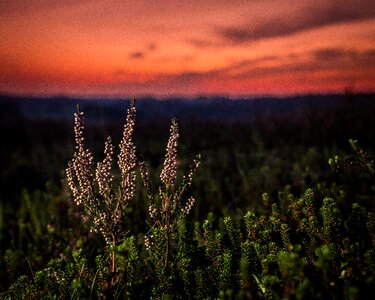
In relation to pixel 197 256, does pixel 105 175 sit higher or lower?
higher

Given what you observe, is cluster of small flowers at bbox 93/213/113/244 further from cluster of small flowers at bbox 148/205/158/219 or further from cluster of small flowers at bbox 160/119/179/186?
cluster of small flowers at bbox 160/119/179/186

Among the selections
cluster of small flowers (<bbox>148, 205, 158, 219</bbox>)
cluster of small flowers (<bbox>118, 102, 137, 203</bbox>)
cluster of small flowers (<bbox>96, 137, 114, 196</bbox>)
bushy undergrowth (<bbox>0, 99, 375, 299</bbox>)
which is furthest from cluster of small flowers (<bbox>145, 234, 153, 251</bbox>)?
cluster of small flowers (<bbox>96, 137, 114, 196</bbox>)

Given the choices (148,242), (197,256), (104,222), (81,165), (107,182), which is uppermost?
(81,165)

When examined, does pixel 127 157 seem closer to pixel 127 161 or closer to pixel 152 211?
pixel 127 161

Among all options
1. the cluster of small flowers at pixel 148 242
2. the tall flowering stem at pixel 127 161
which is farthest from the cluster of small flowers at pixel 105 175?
the cluster of small flowers at pixel 148 242

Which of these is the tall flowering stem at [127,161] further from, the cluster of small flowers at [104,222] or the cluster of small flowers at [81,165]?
the cluster of small flowers at [81,165]

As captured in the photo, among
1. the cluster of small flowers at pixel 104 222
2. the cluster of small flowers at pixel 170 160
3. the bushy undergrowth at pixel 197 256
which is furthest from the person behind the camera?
the cluster of small flowers at pixel 170 160

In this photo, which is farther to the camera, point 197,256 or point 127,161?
point 197,256

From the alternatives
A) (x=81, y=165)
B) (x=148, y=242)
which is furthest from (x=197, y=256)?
(x=81, y=165)

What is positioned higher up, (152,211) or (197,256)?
(152,211)

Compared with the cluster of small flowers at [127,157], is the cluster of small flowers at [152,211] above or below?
below

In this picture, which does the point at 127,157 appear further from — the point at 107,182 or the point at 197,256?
the point at 197,256

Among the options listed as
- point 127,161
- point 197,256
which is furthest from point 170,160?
point 197,256

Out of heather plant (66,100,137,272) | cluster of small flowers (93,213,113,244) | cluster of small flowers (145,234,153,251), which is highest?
heather plant (66,100,137,272)
